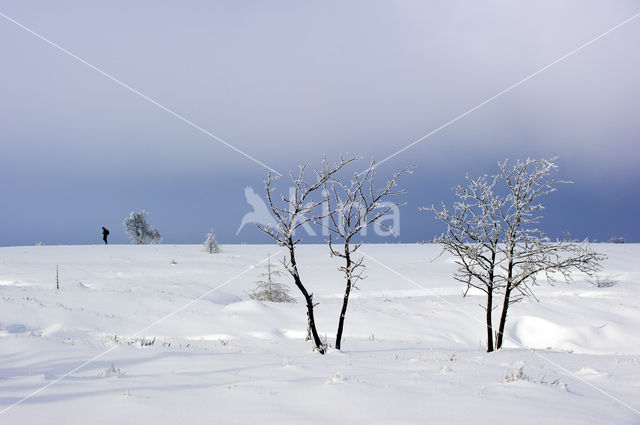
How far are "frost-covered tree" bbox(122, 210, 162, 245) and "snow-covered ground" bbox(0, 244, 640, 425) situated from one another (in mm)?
31896

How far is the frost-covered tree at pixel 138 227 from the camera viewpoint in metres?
62.8

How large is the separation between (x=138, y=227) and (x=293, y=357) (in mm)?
60175

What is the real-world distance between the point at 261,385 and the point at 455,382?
2.65 meters

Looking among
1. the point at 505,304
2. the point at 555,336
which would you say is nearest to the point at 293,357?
the point at 505,304

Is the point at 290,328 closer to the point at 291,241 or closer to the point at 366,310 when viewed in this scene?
the point at 366,310

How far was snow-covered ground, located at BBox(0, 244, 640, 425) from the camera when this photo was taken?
439cm

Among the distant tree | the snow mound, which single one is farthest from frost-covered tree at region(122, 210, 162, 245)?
the snow mound

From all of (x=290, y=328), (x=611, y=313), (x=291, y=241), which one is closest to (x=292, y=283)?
(x=290, y=328)

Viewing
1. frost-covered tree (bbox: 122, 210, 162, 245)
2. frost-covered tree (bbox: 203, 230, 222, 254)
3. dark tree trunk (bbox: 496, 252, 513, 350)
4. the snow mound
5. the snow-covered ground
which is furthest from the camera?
frost-covered tree (bbox: 122, 210, 162, 245)

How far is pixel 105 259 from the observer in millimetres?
37094

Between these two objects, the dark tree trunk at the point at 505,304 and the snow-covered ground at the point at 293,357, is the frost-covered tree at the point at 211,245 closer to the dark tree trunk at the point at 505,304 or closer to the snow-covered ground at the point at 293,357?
the snow-covered ground at the point at 293,357

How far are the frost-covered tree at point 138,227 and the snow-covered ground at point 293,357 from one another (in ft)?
105

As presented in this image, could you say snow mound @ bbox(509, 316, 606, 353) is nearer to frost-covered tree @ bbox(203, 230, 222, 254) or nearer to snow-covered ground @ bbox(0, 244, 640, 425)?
snow-covered ground @ bbox(0, 244, 640, 425)

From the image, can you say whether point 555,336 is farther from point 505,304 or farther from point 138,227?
point 138,227
